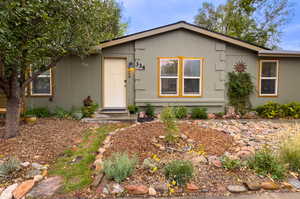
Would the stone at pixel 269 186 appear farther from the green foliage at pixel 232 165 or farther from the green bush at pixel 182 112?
the green bush at pixel 182 112

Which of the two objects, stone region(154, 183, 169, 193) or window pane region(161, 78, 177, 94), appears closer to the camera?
stone region(154, 183, 169, 193)

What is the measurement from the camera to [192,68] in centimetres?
707

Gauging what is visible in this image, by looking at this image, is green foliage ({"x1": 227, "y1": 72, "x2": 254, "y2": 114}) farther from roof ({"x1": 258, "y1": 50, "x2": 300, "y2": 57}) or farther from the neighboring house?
roof ({"x1": 258, "y1": 50, "x2": 300, "y2": 57})

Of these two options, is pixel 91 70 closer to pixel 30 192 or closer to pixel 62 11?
pixel 62 11

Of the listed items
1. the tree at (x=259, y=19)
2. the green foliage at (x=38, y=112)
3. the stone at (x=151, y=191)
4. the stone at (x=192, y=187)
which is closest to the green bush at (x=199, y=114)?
the stone at (x=192, y=187)

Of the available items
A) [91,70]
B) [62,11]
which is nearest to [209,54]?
[91,70]

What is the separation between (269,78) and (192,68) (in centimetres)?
346

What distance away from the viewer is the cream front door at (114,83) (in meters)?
6.96

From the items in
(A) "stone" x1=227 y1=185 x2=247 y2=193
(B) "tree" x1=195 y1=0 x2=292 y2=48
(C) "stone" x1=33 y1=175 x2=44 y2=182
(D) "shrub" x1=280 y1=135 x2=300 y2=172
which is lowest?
(A) "stone" x1=227 y1=185 x2=247 y2=193

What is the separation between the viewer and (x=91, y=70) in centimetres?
685

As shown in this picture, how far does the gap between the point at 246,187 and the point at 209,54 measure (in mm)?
5762

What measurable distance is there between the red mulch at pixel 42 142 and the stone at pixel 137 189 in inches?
72.2

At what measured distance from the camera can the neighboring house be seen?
6758 millimetres

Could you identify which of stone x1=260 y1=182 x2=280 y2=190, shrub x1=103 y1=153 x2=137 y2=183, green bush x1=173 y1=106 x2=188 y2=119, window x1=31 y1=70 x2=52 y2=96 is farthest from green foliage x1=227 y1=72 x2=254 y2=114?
window x1=31 y1=70 x2=52 y2=96
